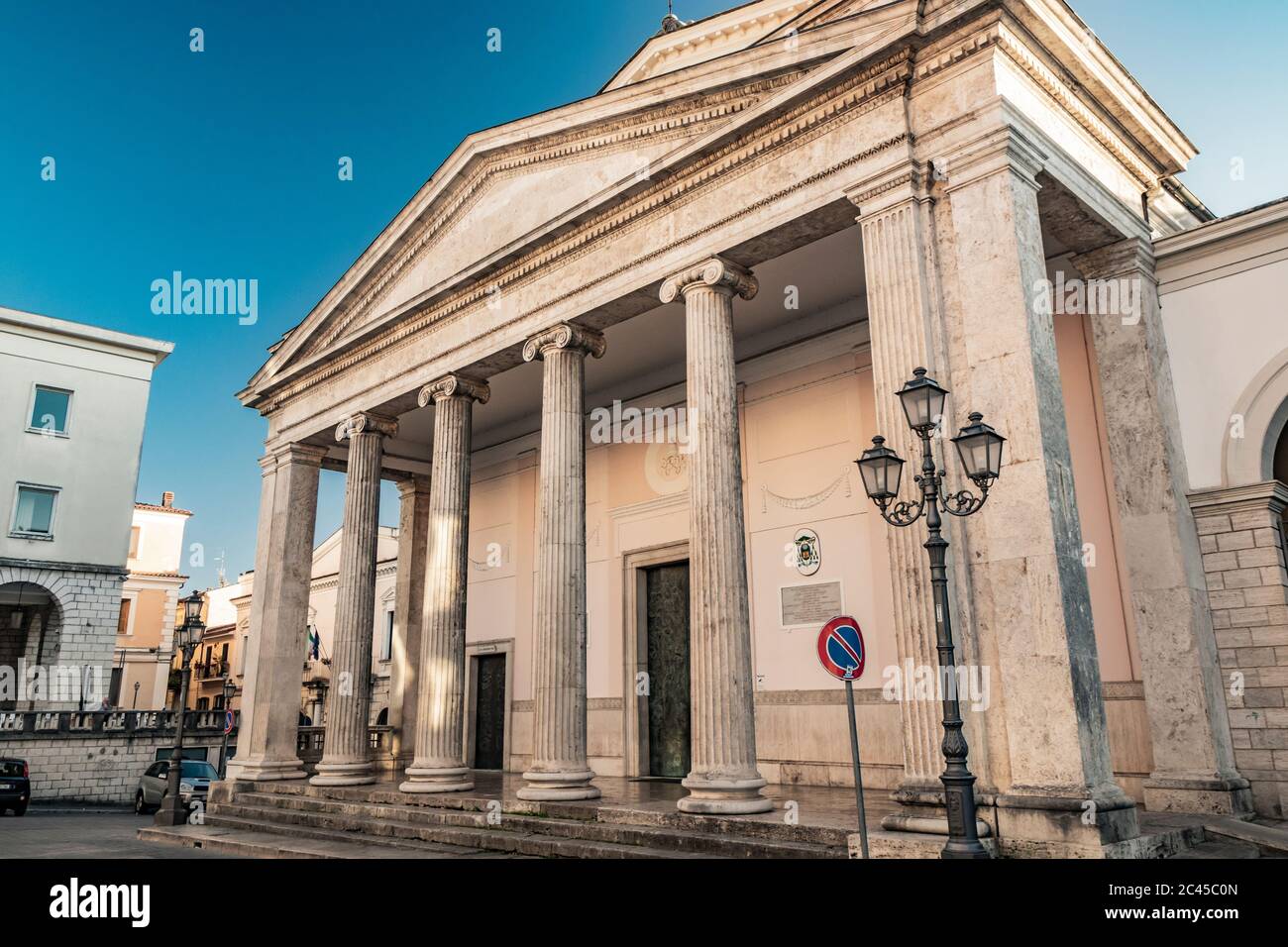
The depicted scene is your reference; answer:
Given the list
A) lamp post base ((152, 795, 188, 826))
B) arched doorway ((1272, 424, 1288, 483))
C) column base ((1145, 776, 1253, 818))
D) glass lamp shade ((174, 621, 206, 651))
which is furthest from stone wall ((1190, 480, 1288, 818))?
glass lamp shade ((174, 621, 206, 651))

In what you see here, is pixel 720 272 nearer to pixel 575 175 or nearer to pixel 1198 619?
pixel 575 175

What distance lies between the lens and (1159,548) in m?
10.0

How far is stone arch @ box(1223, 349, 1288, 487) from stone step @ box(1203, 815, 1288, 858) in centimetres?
357

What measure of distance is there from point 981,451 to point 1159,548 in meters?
4.98

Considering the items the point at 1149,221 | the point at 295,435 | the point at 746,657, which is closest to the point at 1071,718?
the point at 746,657

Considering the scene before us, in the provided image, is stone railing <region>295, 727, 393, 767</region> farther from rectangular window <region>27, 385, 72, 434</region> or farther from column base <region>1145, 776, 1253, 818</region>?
rectangular window <region>27, 385, 72, 434</region>

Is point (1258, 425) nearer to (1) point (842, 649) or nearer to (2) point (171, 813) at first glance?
(1) point (842, 649)

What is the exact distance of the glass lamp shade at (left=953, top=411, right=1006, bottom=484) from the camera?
6.41 metres

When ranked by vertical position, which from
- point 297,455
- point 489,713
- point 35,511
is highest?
point 35,511

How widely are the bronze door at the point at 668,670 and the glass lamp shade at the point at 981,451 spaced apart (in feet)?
29.9

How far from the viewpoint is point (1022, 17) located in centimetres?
887

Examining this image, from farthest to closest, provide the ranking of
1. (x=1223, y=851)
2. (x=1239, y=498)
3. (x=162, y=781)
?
(x=162, y=781) → (x=1239, y=498) → (x=1223, y=851)

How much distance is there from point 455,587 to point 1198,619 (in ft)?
31.3

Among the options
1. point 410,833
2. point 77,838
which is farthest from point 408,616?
point 410,833
